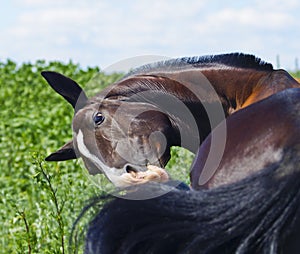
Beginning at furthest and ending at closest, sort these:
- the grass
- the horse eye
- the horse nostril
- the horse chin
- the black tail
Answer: the grass → the horse eye → the horse nostril → the horse chin → the black tail

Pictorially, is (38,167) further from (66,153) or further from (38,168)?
(66,153)

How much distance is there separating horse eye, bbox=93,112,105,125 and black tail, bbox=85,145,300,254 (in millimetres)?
1324

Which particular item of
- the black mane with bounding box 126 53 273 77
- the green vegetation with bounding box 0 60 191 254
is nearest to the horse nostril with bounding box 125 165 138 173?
the green vegetation with bounding box 0 60 191 254

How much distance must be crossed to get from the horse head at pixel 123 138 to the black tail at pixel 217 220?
1074 millimetres

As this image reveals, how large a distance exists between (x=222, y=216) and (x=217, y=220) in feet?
0.08

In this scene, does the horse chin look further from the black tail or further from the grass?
the black tail

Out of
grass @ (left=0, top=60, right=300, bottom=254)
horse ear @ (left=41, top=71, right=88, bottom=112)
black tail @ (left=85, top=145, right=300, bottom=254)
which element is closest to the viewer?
black tail @ (left=85, top=145, right=300, bottom=254)

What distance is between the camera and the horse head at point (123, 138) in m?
4.18

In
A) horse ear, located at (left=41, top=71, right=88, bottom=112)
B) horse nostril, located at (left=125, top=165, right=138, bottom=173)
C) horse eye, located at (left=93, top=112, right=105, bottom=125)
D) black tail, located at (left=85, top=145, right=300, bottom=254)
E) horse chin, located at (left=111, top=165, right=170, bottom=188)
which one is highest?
horse ear, located at (left=41, top=71, right=88, bottom=112)

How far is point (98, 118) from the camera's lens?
14.1ft

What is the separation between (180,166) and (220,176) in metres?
3.34

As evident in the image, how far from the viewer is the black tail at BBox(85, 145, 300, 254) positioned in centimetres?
293

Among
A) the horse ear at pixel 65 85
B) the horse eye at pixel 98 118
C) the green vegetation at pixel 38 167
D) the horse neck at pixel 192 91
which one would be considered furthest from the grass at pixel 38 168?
the horse neck at pixel 192 91

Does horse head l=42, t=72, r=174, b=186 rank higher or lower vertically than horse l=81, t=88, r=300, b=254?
higher
